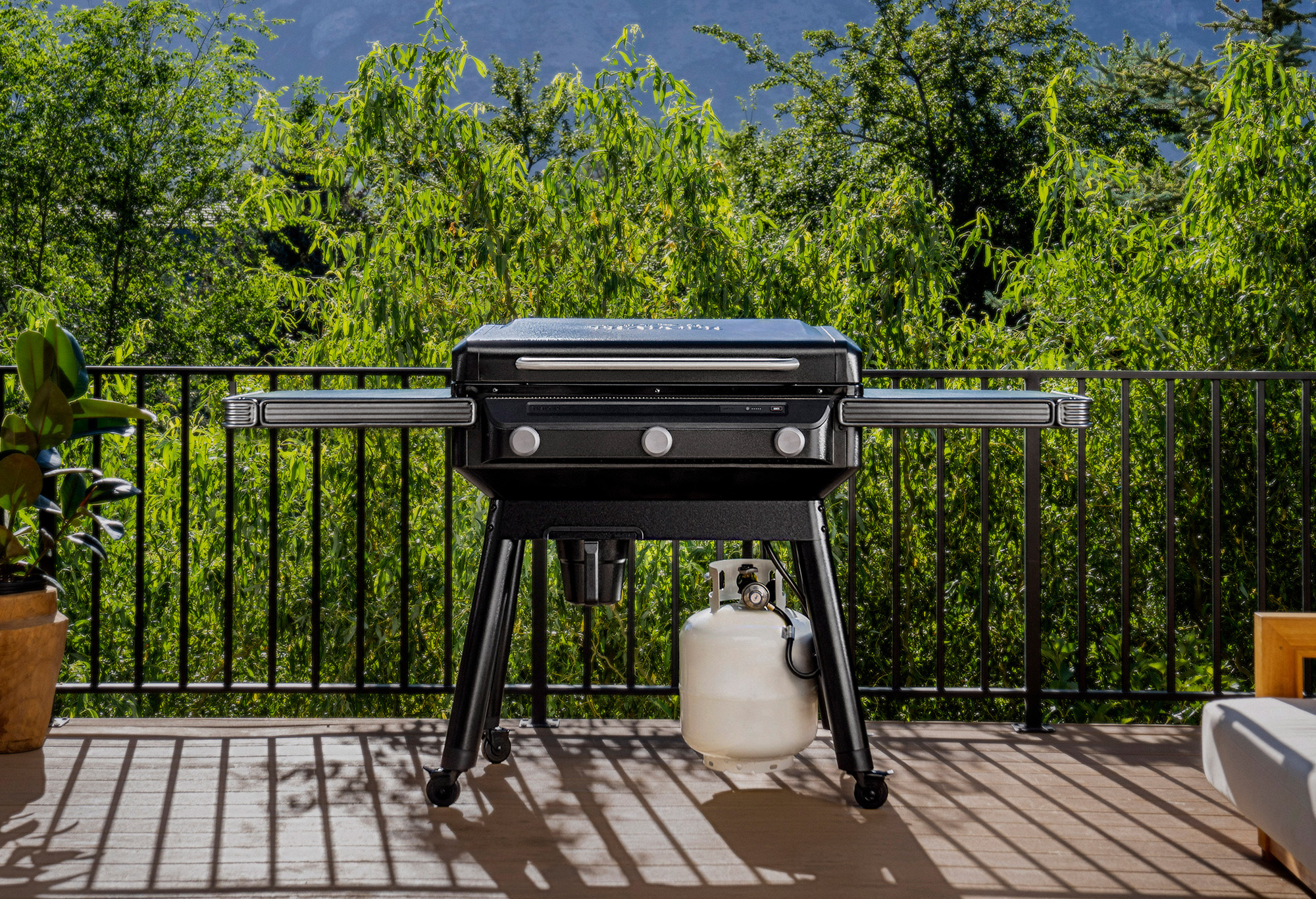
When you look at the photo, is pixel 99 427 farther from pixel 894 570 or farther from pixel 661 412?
pixel 894 570

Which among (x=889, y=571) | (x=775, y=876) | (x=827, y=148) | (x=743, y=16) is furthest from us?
(x=743, y=16)

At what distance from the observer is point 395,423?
158 centimetres

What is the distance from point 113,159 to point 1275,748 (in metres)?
14.2

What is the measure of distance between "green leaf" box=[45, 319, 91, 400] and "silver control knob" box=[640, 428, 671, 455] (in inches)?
51.6

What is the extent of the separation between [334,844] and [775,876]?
731 mm

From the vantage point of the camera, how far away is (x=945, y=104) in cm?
1457

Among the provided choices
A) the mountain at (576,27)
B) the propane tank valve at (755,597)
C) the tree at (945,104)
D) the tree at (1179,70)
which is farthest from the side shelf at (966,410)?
the mountain at (576,27)

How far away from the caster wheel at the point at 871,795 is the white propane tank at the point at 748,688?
0.42 ft

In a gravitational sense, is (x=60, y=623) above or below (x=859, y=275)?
below

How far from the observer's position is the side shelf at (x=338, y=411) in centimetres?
157

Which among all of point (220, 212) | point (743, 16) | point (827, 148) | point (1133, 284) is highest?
point (743, 16)

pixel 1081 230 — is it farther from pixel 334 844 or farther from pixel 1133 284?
pixel 334 844

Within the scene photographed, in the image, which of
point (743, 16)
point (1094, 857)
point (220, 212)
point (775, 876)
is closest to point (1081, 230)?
point (1094, 857)

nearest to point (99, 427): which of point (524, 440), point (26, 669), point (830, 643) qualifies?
point (26, 669)
